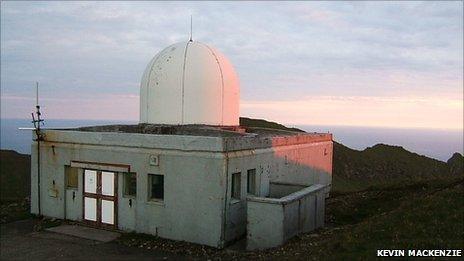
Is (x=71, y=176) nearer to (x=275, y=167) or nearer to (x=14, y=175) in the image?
(x=275, y=167)

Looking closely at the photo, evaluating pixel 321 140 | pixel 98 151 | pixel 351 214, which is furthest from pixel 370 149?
pixel 98 151

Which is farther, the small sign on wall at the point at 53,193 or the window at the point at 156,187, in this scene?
the small sign on wall at the point at 53,193

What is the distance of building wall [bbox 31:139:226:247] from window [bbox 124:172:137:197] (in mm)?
176

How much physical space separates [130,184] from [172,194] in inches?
78.7

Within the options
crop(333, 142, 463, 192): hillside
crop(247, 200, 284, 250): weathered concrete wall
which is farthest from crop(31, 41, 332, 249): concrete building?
crop(333, 142, 463, 192): hillside

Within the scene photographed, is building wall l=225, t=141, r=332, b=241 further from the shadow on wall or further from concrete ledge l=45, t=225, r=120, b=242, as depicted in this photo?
concrete ledge l=45, t=225, r=120, b=242

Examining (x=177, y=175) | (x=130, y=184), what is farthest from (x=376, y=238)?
(x=130, y=184)

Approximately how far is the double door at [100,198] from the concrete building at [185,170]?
1.3 inches

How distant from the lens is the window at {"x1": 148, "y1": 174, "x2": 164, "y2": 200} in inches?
562

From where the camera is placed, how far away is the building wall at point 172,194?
13023 millimetres

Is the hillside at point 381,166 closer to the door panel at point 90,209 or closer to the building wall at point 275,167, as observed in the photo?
the building wall at point 275,167

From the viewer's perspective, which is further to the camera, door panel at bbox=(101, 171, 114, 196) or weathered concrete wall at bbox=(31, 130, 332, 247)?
door panel at bbox=(101, 171, 114, 196)

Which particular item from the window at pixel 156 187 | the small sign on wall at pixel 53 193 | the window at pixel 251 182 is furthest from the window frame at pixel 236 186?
the small sign on wall at pixel 53 193

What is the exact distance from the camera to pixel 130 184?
1490 centimetres
